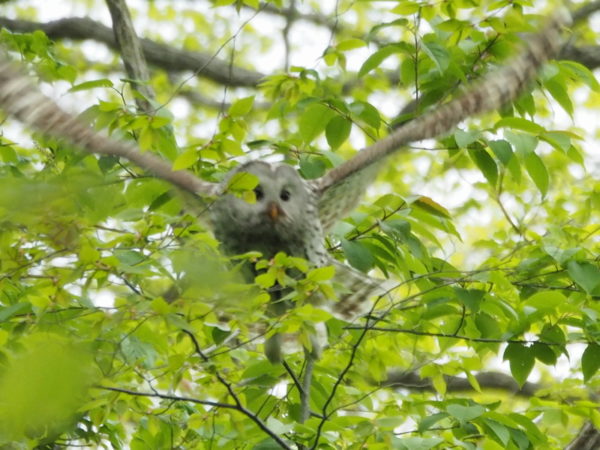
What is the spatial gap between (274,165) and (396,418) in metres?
1.76

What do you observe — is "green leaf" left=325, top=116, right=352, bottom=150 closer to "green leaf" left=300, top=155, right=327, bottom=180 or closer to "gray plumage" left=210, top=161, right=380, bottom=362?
"green leaf" left=300, top=155, right=327, bottom=180

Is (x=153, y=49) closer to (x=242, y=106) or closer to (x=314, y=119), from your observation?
(x=314, y=119)

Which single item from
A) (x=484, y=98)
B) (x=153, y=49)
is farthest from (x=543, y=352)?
(x=153, y=49)

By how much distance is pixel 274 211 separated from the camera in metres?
4.79

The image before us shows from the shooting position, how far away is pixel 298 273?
14.8 ft

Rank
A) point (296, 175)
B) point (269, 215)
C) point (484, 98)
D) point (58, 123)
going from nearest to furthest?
point (58, 123) < point (484, 98) < point (269, 215) < point (296, 175)

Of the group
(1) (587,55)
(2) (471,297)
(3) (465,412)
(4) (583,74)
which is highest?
(1) (587,55)

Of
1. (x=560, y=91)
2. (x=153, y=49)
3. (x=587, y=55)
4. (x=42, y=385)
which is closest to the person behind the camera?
(x=42, y=385)

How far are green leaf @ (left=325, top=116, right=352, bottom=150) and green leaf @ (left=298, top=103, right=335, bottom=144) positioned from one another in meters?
0.04

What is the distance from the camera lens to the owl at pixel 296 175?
3922 millimetres

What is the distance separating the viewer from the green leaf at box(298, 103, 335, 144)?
16.0ft

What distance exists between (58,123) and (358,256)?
1.62 m

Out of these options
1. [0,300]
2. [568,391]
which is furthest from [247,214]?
[568,391]

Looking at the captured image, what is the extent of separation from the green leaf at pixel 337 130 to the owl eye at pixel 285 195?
36 centimetres
